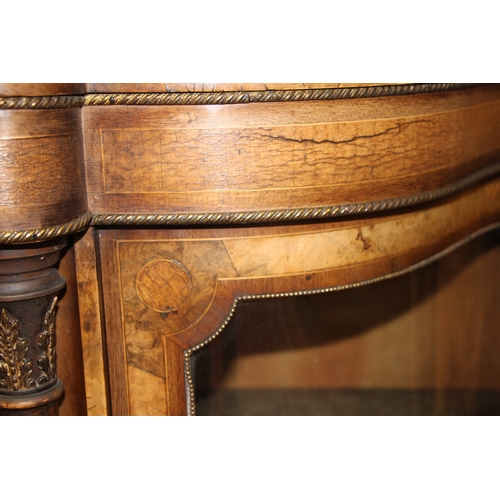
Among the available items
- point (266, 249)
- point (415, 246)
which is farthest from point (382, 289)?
point (266, 249)

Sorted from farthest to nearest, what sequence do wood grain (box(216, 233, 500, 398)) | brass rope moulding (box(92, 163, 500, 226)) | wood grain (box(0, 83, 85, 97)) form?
wood grain (box(216, 233, 500, 398)), brass rope moulding (box(92, 163, 500, 226)), wood grain (box(0, 83, 85, 97))

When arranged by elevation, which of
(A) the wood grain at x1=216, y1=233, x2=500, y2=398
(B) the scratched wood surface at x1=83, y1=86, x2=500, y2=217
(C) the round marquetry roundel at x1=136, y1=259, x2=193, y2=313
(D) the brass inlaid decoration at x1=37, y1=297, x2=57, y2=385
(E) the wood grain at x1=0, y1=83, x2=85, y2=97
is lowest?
(A) the wood grain at x1=216, y1=233, x2=500, y2=398

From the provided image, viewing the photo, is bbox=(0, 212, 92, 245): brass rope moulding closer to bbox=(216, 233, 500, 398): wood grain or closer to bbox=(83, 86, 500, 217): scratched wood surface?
bbox=(83, 86, 500, 217): scratched wood surface

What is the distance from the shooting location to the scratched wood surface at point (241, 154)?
676mm

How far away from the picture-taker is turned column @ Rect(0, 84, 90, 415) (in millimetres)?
610

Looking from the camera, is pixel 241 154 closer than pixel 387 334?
Yes

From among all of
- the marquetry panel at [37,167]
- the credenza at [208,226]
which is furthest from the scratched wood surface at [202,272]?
Result: the marquetry panel at [37,167]

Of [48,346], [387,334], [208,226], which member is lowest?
[387,334]

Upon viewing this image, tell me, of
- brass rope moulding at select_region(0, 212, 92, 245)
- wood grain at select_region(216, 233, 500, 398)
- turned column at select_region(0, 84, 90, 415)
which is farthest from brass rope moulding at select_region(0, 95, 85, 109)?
wood grain at select_region(216, 233, 500, 398)

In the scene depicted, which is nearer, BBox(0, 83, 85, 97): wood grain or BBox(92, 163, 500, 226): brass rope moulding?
BBox(0, 83, 85, 97): wood grain

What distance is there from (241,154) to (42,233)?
0.21m

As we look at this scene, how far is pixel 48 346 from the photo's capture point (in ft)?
2.30

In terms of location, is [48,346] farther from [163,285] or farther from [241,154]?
[241,154]

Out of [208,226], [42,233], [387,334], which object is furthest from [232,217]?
[387,334]
